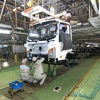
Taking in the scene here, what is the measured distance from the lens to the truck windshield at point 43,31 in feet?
14.0

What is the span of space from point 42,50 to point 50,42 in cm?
52

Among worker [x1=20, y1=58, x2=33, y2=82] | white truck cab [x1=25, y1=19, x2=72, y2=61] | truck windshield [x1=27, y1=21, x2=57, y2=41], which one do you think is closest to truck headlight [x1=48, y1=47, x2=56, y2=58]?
white truck cab [x1=25, y1=19, x2=72, y2=61]

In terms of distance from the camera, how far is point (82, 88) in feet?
12.6

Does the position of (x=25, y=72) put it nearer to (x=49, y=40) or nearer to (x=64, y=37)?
(x=49, y=40)

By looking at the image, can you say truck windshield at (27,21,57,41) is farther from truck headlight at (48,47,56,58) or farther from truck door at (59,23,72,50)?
truck headlight at (48,47,56,58)

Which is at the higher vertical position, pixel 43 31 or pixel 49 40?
pixel 43 31

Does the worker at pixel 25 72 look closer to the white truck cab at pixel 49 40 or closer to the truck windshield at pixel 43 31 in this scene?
the white truck cab at pixel 49 40

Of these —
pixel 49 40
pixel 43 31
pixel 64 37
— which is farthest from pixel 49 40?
pixel 43 31

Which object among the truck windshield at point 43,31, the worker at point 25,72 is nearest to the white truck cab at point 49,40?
the truck windshield at point 43,31

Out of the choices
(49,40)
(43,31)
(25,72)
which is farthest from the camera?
(43,31)

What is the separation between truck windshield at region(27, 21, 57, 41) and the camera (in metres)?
4.27

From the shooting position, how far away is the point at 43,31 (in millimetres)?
4711

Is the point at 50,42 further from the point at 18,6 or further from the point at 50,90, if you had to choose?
the point at 18,6

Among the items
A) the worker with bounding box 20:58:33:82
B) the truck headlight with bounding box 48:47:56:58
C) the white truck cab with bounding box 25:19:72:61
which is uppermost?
the white truck cab with bounding box 25:19:72:61
